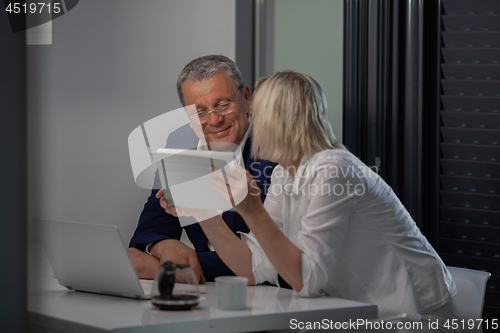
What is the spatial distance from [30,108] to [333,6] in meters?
2.06

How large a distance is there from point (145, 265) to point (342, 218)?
2.04ft

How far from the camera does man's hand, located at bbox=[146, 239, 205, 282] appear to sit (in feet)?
5.06

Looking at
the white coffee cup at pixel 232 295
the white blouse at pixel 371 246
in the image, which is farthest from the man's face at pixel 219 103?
the white coffee cup at pixel 232 295

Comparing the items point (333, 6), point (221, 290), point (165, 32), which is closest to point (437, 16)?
point (333, 6)

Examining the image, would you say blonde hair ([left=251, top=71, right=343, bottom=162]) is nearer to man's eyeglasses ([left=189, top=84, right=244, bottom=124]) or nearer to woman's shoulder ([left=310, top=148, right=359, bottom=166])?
woman's shoulder ([left=310, top=148, right=359, bottom=166])

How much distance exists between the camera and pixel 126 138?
2098mm

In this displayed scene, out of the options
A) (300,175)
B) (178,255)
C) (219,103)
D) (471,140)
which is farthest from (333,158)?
(471,140)

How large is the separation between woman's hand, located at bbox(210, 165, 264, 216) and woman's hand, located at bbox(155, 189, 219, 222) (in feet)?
0.64

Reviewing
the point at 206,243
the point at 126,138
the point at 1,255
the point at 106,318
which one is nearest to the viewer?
the point at 1,255

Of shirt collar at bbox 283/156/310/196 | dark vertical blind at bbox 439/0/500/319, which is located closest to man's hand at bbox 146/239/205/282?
shirt collar at bbox 283/156/310/196

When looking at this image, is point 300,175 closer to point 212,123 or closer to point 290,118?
point 290,118

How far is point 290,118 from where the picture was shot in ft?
4.64

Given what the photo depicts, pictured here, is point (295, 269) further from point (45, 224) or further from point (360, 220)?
point (45, 224)

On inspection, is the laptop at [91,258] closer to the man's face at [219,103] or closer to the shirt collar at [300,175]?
the shirt collar at [300,175]
